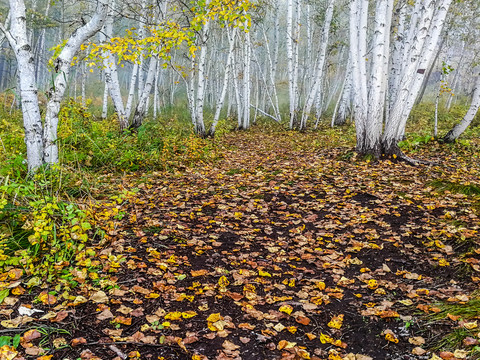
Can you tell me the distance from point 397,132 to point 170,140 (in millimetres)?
5244

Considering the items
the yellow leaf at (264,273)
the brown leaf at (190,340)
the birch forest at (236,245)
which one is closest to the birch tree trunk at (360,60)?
the birch forest at (236,245)

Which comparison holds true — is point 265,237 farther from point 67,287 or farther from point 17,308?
point 17,308

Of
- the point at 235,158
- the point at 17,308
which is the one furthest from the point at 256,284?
the point at 235,158

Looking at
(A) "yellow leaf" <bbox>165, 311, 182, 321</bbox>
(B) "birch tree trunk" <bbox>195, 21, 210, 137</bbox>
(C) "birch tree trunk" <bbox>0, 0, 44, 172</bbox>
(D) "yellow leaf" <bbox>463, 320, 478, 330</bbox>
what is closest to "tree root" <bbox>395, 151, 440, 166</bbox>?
A: (D) "yellow leaf" <bbox>463, 320, 478, 330</bbox>

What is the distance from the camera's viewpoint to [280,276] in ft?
10.2

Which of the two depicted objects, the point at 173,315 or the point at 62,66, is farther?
the point at 62,66

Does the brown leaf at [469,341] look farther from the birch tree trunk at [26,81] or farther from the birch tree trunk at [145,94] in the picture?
the birch tree trunk at [145,94]

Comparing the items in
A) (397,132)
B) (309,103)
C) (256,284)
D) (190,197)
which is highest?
(309,103)

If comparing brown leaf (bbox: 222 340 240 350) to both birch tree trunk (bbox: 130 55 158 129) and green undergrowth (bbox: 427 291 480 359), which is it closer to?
green undergrowth (bbox: 427 291 480 359)

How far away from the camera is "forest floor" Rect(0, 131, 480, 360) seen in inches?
86.1

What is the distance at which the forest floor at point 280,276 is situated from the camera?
2.19 meters

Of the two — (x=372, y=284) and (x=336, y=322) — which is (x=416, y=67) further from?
(x=336, y=322)

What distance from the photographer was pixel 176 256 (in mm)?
3268

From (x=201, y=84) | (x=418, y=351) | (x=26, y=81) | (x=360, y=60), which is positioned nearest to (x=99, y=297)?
(x=418, y=351)
